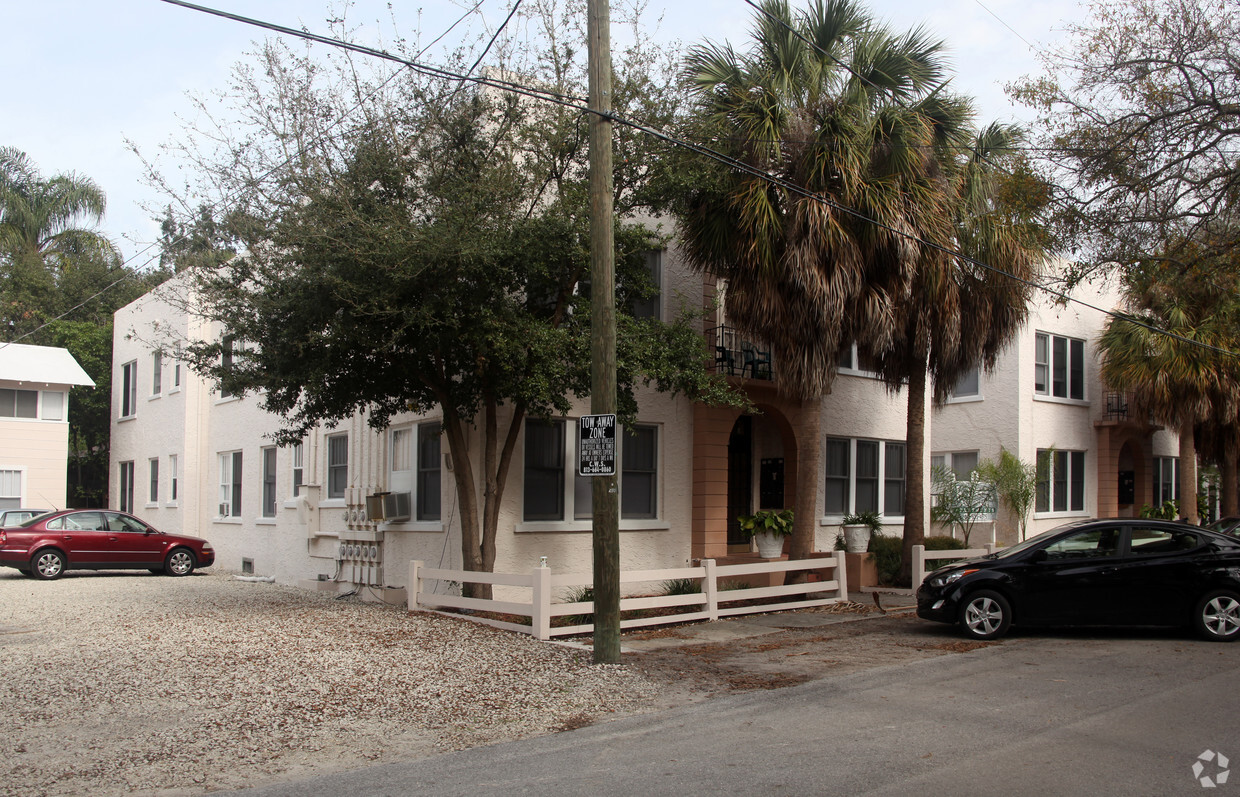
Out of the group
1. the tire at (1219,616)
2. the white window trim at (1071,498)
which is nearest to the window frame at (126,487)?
the white window trim at (1071,498)

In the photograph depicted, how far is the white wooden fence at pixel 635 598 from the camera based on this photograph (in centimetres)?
1206

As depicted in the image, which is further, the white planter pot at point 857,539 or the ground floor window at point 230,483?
the ground floor window at point 230,483

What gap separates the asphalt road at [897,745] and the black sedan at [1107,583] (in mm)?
1911

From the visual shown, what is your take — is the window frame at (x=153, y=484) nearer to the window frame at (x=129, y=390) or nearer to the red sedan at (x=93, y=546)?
the window frame at (x=129, y=390)

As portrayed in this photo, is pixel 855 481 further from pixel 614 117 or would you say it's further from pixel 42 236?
pixel 42 236

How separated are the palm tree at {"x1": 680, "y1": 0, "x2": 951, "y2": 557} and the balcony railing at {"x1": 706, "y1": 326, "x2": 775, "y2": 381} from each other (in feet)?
4.22

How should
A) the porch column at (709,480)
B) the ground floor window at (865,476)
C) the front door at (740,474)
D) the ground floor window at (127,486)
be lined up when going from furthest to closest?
1. the ground floor window at (127,486)
2. the ground floor window at (865,476)
3. the front door at (740,474)
4. the porch column at (709,480)

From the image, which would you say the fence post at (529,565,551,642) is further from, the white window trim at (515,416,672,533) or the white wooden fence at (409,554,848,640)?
the white window trim at (515,416,672,533)

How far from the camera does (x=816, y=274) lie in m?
14.8

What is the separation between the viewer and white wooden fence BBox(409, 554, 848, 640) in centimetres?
1206

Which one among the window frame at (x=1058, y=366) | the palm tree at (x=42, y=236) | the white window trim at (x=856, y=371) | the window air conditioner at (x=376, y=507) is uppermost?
the palm tree at (x=42, y=236)

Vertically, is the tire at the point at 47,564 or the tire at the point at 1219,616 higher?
the tire at the point at 1219,616

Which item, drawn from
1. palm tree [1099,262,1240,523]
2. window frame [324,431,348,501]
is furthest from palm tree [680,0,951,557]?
palm tree [1099,262,1240,523]

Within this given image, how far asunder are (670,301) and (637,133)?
3972mm
